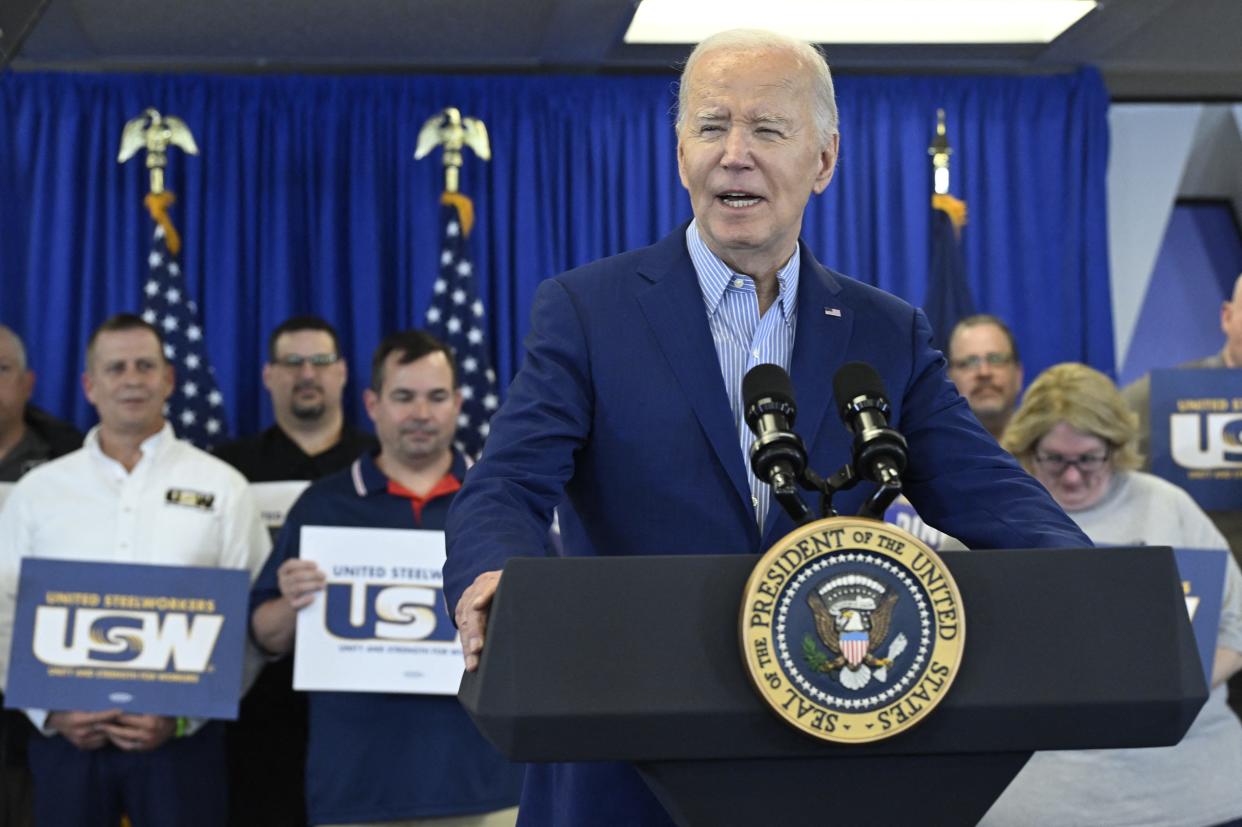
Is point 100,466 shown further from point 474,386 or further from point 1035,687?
point 1035,687

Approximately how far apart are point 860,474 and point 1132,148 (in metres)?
6.33

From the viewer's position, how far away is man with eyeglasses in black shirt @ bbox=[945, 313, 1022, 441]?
16.3 feet

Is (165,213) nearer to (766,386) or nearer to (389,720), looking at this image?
(389,720)

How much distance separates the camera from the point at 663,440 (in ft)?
5.51

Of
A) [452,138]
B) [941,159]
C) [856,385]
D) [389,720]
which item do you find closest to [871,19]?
[941,159]

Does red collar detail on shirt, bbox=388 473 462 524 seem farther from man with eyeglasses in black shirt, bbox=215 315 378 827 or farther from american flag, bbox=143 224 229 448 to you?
american flag, bbox=143 224 229 448

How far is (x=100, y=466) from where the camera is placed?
4449mm

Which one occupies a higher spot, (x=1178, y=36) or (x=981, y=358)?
(x=1178, y=36)

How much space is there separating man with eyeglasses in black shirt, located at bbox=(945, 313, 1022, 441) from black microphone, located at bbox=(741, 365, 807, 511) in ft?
12.1

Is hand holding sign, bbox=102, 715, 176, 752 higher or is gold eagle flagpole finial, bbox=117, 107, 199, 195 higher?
gold eagle flagpole finial, bbox=117, 107, 199, 195

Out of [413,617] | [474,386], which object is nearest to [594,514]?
[413,617]

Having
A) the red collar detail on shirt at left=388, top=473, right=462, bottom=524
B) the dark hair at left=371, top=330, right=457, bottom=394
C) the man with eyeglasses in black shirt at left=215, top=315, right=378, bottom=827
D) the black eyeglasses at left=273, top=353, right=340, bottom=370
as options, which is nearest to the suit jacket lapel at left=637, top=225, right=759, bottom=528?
the red collar detail on shirt at left=388, top=473, right=462, bottom=524

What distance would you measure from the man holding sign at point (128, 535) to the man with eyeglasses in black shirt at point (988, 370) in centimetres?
234

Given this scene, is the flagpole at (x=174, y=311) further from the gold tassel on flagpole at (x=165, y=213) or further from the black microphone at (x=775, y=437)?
the black microphone at (x=775, y=437)
